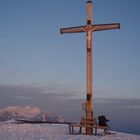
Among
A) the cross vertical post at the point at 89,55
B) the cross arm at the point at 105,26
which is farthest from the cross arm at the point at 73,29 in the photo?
the cross arm at the point at 105,26

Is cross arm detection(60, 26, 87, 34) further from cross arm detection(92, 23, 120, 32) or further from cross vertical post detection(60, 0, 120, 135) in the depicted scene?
cross arm detection(92, 23, 120, 32)

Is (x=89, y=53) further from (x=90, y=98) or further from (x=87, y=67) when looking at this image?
(x=90, y=98)

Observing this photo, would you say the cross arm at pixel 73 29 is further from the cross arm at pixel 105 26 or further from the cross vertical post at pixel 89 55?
the cross arm at pixel 105 26

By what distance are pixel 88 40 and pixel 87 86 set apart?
3339mm

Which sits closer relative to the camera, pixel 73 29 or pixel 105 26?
pixel 105 26

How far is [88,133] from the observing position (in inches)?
1058

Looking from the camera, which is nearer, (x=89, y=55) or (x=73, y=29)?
(x=89, y=55)

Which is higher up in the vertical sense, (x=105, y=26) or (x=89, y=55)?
(x=105, y=26)

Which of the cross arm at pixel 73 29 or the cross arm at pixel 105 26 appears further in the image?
the cross arm at pixel 73 29

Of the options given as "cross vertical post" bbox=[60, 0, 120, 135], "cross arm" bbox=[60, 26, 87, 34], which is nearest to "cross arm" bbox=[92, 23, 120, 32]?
"cross vertical post" bbox=[60, 0, 120, 135]

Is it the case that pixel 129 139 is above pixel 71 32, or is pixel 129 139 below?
below

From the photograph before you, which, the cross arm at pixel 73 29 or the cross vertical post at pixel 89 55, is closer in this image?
the cross vertical post at pixel 89 55

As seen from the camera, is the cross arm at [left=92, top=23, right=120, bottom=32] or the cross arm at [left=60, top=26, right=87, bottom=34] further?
the cross arm at [left=60, top=26, right=87, bottom=34]

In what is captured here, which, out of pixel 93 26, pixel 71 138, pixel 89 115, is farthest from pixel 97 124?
pixel 93 26
